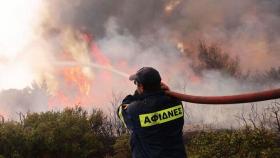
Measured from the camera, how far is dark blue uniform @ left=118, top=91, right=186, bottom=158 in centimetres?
492

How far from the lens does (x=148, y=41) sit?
46.3 m

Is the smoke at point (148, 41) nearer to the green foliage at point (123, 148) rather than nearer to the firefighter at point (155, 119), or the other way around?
the green foliage at point (123, 148)

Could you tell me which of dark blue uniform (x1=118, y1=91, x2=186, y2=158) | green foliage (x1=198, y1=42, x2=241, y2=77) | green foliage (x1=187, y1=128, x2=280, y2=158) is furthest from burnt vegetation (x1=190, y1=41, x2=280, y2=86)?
dark blue uniform (x1=118, y1=91, x2=186, y2=158)

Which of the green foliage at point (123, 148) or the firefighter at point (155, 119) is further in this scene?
the green foliage at point (123, 148)

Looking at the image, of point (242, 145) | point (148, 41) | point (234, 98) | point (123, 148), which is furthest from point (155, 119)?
point (148, 41)

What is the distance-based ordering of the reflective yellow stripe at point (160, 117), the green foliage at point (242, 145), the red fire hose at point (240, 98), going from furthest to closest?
the green foliage at point (242, 145), the reflective yellow stripe at point (160, 117), the red fire hose at point (240, 98)

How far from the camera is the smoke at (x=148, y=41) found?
4297 cm

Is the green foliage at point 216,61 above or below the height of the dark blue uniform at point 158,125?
above

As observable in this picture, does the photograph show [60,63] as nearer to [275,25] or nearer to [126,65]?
[126,65]

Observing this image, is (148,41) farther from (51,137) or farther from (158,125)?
(158,125)

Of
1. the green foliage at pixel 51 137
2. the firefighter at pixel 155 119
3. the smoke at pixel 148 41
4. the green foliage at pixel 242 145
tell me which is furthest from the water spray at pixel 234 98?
the smoke at pixel 148 41

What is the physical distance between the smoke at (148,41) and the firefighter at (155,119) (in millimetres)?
36562

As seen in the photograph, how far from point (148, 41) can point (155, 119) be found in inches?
1638

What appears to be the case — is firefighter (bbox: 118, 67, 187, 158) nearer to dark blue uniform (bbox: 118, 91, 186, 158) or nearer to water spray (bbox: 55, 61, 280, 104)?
dark blue uniform (bbox: 118, 91, 186, 158)
